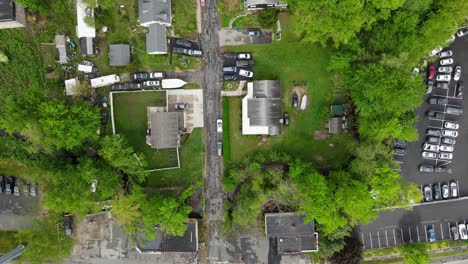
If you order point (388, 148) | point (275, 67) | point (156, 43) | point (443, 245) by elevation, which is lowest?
point (443, 245)

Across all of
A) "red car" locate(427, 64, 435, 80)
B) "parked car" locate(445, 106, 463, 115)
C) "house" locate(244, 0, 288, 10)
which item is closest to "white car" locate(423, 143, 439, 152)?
"parked car" locate(445, 106, 463, 115)

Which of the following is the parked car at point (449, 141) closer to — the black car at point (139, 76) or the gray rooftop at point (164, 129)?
the gray rooftop at point (164, 129)

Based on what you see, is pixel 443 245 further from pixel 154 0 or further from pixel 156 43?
pixel 154 0

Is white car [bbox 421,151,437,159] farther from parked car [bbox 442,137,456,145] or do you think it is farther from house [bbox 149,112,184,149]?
house [bbox 149,112,184,149]

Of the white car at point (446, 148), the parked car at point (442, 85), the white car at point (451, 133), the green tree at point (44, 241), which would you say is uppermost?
the parked car at point (442, 85)

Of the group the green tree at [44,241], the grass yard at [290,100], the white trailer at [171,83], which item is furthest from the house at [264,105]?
the green tree at [44,241]

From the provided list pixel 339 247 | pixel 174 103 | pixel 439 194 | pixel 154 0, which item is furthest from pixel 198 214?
pixel 439 194
